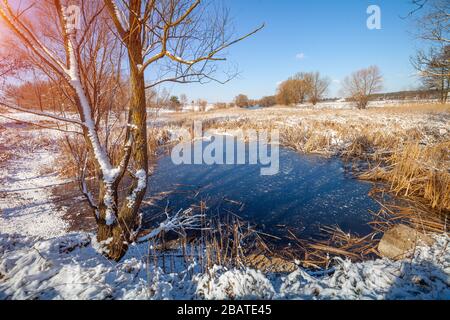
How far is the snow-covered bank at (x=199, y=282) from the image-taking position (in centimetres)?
163

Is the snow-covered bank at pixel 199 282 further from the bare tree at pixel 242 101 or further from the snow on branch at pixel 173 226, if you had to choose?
the bare tree at pixel 242 101

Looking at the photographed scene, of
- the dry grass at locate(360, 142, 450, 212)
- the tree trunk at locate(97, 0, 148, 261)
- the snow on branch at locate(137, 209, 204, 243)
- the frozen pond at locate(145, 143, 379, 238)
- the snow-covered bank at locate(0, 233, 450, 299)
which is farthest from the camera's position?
the dry grass at locate(360, 142, 450, 212)

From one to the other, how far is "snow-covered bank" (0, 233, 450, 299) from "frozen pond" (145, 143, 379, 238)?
1.51 meters

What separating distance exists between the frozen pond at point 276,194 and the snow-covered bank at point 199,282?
1.51m

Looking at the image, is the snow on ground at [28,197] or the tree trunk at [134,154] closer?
the tree trunk at [134,154]

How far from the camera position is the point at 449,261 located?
2115 millimetres

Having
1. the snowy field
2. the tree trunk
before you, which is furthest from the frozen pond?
the tree trunk

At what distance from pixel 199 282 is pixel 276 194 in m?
3.69

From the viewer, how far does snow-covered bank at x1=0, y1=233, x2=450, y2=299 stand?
1.63 metres

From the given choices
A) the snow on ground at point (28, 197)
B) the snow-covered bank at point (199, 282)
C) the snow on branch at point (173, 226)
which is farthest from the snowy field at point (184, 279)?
the snow on ground at point (28, 197)

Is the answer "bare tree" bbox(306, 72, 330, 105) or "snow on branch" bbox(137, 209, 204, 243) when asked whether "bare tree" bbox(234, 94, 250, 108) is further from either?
"snow on branch" bbox(137, 209, 204, 243)

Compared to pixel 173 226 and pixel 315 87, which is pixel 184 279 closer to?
pixel 173 226
